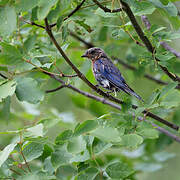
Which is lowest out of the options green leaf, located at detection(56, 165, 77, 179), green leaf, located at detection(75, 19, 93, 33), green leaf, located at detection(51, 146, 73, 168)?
green leaf, located at detection(56, 165, 77, 179)

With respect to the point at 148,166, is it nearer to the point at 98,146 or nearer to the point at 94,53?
the point at 94,53

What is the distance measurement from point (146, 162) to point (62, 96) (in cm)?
260

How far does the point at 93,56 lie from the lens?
425cm

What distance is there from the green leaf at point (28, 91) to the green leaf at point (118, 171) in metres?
0.91

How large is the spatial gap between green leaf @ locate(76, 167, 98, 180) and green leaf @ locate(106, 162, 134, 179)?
9cm

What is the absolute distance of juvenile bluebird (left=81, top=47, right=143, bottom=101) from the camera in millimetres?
3834

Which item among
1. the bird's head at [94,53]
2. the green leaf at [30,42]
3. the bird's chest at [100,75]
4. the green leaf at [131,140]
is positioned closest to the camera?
the green leaf at [131,140]

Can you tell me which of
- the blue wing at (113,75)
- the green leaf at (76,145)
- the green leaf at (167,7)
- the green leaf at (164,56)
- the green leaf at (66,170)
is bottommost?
the green leaf at (66,170)

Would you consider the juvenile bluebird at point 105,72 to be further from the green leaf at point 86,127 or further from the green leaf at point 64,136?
the green leaf at point 86,127

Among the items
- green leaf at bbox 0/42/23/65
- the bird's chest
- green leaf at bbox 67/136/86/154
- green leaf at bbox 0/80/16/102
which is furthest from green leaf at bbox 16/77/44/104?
the bird's chest

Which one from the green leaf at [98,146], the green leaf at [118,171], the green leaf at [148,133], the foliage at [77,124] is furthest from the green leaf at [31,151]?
the green leaf at [148,133]

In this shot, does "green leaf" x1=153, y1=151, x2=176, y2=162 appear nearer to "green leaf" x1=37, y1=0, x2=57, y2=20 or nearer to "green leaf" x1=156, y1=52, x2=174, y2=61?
"green leaf" x1=156, y1=52, x2=174, y2=61

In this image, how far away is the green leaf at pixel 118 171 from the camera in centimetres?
252

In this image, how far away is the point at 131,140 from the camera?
8.02 ft
